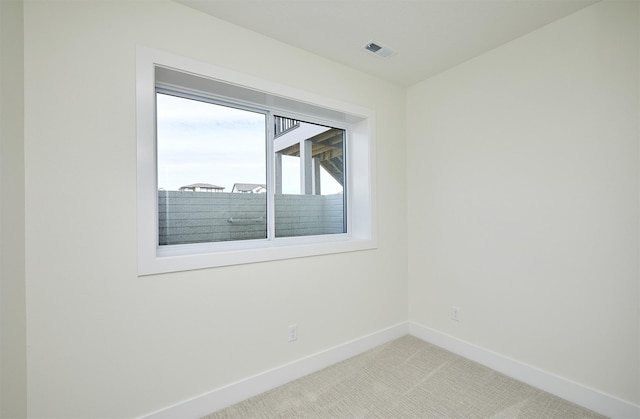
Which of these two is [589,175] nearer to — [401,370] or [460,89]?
[460,89]

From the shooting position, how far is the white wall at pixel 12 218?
1218mm

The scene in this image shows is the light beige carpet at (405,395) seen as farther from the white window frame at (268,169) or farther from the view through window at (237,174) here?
the view through window at (237,174)

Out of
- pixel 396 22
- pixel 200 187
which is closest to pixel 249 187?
pixel 200 187

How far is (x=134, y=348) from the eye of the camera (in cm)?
164

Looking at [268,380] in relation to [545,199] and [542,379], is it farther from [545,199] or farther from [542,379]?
[545,199]

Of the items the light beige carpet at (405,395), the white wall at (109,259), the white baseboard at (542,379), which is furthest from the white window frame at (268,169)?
the white baseboard at (542,379)

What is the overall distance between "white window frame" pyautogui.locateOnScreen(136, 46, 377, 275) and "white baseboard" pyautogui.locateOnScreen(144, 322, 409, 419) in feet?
2.65

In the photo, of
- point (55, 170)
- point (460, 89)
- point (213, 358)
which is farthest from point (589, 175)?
point (55, 170)

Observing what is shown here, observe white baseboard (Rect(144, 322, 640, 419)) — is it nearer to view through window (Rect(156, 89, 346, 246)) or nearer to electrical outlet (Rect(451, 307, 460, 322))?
electrical outlet (Rect(451, 307, 460, 322))

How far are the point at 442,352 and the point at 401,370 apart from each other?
0.54m

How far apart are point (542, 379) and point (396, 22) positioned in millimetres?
2669

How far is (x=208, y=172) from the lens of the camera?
2.15 m

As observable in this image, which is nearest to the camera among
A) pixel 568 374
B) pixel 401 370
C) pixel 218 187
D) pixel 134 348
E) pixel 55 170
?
pixel 55 170

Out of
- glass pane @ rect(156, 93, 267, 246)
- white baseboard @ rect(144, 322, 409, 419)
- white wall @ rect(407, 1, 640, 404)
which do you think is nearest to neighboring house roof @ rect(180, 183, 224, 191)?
glass pane @ rect(156, 93, 267, 246)
